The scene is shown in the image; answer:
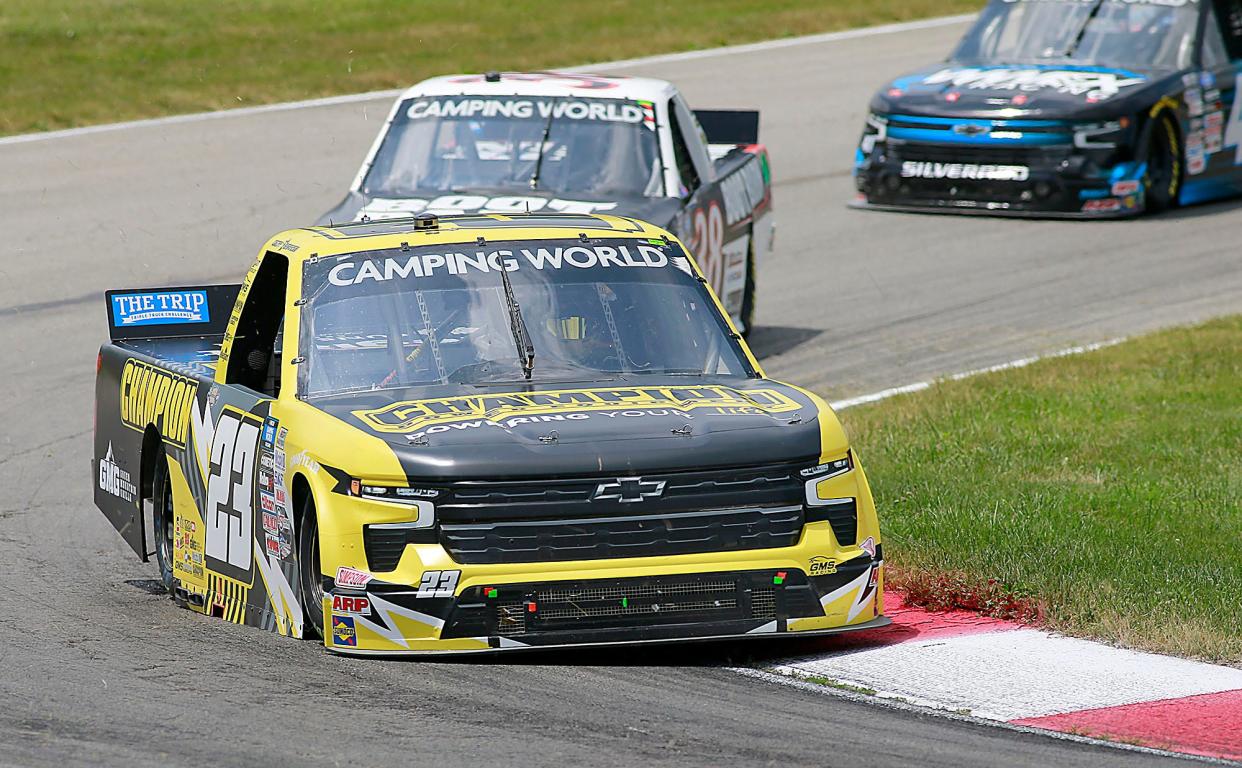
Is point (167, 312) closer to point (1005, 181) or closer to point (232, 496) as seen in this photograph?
point (232, 496)

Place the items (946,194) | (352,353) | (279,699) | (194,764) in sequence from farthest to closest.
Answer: (946,194) < (352,353) < (279,699) < (194,764)

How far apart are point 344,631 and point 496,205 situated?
19.4ft

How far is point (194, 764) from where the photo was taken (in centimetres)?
568

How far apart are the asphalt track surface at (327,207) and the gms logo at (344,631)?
7cm

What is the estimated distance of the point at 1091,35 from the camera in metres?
18.6

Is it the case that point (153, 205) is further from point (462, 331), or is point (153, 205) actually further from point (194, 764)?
point (194, 764)

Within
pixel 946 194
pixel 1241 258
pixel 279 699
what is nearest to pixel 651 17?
pixel 946 194

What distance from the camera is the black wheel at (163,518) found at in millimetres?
8500

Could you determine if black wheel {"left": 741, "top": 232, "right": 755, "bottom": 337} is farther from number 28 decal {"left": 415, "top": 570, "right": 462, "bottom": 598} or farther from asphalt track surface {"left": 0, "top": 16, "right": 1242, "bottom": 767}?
number 28 decal {"left": 415, "top": 570, "right": 462, "bottom": 598}

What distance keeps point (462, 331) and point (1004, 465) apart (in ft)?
11.3

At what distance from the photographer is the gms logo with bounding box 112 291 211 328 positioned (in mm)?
9305

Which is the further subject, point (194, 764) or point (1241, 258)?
point (1241, 258)

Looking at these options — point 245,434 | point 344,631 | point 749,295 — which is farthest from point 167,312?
point 749,295

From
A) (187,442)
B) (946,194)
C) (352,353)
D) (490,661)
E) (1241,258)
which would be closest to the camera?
(490,661)
